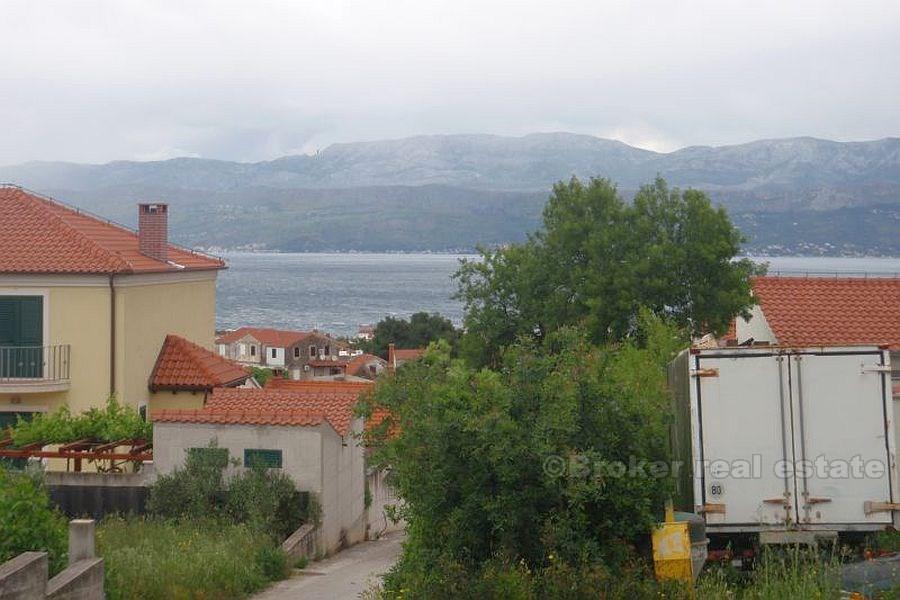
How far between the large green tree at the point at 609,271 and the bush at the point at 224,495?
1430 cm

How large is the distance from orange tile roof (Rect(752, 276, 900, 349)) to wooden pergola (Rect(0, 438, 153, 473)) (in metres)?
13.2

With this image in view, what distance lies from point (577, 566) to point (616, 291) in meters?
22.6

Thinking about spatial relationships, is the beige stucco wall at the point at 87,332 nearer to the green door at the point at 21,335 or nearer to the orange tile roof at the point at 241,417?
the green door at the point at 21,335

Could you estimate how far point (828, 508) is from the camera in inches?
459

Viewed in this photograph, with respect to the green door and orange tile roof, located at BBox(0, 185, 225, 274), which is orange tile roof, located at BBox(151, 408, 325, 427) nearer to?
orange tile roof, located at BBox(0, 185, 225, 274)

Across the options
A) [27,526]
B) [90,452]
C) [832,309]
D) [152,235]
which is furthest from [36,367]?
[832,309]

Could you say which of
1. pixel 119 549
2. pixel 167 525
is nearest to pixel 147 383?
pixel 167 525

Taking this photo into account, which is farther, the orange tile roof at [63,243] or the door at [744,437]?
the orange tile roof at [63,243]

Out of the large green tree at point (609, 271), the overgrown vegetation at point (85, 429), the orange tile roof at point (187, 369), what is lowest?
the overgrown vegetation at point (85, 429)

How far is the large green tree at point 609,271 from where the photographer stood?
3284cm

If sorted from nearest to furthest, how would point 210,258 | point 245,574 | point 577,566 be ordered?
point 577,566, point 245,574, point 210,258

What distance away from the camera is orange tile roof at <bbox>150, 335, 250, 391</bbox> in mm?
24891

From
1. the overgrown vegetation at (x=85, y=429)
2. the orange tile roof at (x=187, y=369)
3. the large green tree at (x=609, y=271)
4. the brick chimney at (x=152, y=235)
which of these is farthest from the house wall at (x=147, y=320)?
the large green tree at (x=609, y=271)

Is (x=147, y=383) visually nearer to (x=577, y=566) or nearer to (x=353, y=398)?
(x=353, y=398)
